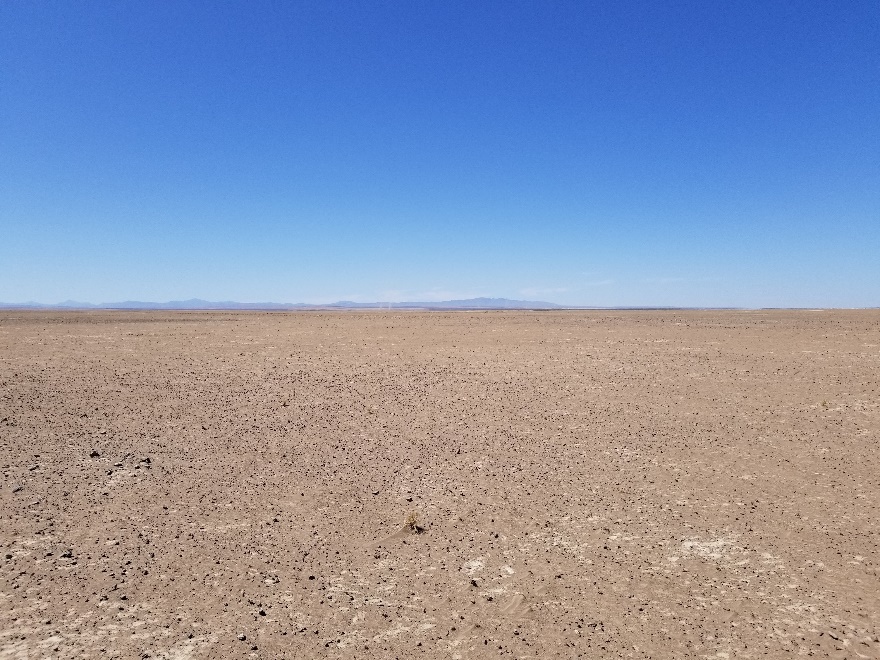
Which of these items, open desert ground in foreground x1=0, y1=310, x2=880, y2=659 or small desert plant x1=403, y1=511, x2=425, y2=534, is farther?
small desert plant x1=403, y1=511, x2=425, y2=534

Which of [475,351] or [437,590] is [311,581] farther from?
[475,351]

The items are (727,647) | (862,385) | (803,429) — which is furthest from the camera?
(862,385)

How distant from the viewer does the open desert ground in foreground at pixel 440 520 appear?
4.91 metres

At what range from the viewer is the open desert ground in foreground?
491cm

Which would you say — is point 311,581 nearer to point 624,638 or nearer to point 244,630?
point 244,630

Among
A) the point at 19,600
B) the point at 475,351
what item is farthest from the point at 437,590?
the point at 475,351

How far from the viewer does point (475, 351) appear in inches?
963

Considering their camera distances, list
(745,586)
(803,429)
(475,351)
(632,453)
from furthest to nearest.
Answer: (475,351) → (803,429) → (632,453) → (745,586)

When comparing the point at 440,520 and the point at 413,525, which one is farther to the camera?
the point at 440,520

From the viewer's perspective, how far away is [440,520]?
7.31 meters

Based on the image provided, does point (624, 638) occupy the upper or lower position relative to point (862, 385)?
lower

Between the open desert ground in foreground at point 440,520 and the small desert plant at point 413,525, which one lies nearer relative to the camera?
the open desert ground in foreground at point 440,520

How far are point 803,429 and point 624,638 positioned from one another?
9.07 m

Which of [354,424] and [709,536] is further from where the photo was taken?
[354,424]
